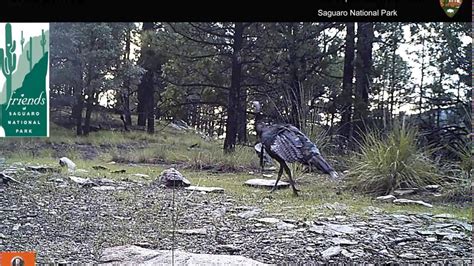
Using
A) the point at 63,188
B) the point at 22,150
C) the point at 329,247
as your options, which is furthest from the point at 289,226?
the point at 22,150

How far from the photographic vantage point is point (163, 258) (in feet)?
5.97

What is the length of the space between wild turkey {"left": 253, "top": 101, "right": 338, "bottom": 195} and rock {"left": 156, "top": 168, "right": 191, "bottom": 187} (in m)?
0.34

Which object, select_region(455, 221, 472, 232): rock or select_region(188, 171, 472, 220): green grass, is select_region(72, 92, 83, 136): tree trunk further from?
select_region(455, 221, 472, 232): rock

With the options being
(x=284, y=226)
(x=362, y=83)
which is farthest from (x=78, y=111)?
(x=362, y=83)

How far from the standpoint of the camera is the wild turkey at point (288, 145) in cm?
200

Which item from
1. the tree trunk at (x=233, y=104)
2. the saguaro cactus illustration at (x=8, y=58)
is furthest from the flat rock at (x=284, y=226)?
the saguaro cactus illustration at (x=8, y=58)

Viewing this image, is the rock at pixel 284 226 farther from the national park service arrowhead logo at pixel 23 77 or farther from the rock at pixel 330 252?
the national park service arrowhead logo at pixel 23 77

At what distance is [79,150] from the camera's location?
197 centimetres

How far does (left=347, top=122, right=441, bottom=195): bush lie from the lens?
78.6 inches

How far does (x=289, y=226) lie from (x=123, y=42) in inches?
35.2

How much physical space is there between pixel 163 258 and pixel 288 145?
630mm

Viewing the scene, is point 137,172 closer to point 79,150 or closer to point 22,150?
point 79,150
